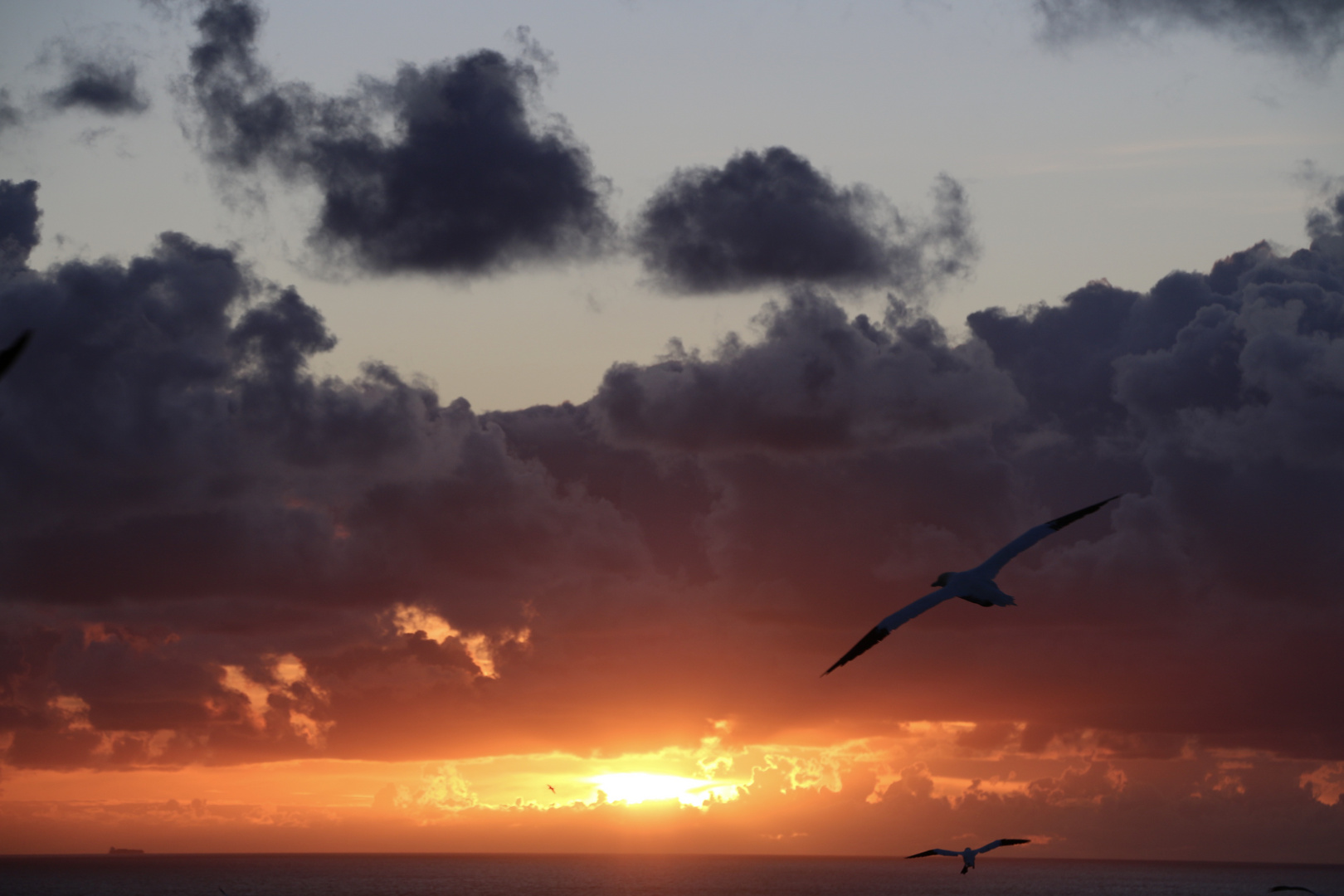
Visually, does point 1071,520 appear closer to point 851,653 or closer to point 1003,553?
point 1003,553

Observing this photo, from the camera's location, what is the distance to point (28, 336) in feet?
62.5

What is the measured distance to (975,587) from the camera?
52.2 meters

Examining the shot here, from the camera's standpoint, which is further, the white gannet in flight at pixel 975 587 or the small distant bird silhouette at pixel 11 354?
the white gannet in flight at pixel 975 587

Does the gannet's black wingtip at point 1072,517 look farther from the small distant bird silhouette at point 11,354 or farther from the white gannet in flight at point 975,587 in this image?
the small distant bird silhouette at point 11,354

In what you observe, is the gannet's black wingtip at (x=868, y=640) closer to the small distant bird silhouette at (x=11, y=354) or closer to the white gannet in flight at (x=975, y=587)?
the white gannet in flight at (x=975, y=587)

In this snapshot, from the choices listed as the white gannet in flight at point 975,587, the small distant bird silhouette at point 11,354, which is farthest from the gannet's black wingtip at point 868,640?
the small distant bird silhouette at point 11,354

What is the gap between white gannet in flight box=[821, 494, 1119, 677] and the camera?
47419mm

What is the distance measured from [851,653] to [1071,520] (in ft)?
33.5

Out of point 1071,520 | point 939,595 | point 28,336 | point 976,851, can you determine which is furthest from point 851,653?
point 976,851

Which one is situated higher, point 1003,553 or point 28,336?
point 1003,553

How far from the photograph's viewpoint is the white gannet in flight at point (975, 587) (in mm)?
47419

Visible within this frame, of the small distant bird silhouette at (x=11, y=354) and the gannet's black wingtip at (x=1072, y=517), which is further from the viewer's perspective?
the gannet's black wingtip at (x=1072, y=517)

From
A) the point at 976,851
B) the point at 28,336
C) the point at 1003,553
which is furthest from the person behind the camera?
the point at 976,851

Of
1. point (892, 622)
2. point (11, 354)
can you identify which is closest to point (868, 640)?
point (892, 622)
